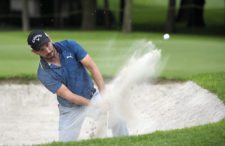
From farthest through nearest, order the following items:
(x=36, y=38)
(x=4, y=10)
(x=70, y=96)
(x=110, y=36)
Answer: (x=4, y=10) → (x=110, y=36) → (x=70, y=96) → (x=36, y=38)

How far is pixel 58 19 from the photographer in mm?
34125

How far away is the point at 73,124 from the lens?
8242mm

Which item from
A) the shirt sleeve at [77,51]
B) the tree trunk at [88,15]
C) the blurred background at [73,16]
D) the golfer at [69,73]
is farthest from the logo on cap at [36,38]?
the tree trunk at [88,15]

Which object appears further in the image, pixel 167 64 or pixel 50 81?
pixel 167 64

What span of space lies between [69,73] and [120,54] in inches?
391

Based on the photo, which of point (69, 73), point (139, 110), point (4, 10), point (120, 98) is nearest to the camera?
point (69, 73)

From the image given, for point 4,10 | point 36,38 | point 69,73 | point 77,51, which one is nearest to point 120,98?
point 69,73

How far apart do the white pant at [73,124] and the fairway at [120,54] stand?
4670 millimetres

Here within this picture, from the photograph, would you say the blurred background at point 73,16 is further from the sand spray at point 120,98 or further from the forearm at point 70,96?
the forearm at point 70,96

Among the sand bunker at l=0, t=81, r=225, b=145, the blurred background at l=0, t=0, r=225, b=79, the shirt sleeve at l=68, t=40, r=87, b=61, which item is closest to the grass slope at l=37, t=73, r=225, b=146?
the shirt sleeve at l=68, t=40, r=87, b=61

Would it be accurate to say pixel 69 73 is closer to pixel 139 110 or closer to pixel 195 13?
pixel 139 110

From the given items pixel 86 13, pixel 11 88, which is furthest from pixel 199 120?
pixel 86 13

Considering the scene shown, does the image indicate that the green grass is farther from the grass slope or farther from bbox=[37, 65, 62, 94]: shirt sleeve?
bbox=[37, 65, 62, 94]: shirt sleeve

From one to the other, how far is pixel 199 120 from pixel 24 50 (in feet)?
34.1
